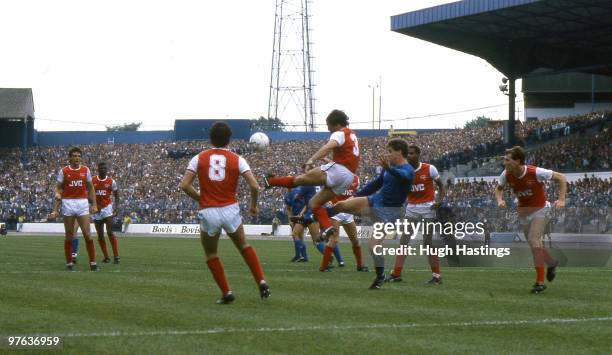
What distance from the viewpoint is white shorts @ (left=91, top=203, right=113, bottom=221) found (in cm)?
2130

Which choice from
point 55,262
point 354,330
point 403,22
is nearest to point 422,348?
point 354,330

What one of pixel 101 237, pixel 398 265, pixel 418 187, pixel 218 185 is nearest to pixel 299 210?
pixel 101 237

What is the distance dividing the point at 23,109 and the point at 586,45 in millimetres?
45778

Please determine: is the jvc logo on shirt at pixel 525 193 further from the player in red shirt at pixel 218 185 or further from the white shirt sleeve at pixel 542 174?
the player in red shirt at pixel 218 185

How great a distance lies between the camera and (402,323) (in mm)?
9750

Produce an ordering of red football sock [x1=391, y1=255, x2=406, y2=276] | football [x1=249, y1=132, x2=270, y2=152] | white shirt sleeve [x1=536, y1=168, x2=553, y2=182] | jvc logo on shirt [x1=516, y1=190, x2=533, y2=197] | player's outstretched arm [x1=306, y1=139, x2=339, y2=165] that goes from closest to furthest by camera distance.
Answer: player's outstretched arm [x1=306, y1=139, x2=339, y2=165] < white shirt sleeve [x1=536, y1=168, x2=553, y2=182] < jvc logo on shirt [x1=516, y1=190, x2=533, y2=197] < red football sock [x1=391, y1=255, x2=406, y2=276] < football [x1=249, y1=132, x2=270, y2=152]

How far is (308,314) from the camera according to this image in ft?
34.3

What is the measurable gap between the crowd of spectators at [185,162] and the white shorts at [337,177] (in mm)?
24802

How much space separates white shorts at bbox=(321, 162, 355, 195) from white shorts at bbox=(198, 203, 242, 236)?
252 cm

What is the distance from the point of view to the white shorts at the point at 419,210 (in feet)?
50.0

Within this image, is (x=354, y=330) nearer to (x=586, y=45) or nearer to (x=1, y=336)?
(x=1, y=336)

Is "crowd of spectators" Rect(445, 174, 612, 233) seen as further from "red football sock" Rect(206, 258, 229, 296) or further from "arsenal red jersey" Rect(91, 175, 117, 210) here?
"red football sock" Rect(206, 258, 229, 296)

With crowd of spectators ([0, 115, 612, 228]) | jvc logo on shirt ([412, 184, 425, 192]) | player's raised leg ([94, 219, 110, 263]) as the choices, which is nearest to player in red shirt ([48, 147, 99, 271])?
player's raised leg ([94, 219, 110, 263])

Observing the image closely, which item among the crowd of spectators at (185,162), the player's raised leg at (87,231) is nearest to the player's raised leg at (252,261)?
the player's raised leg at (87,231)
